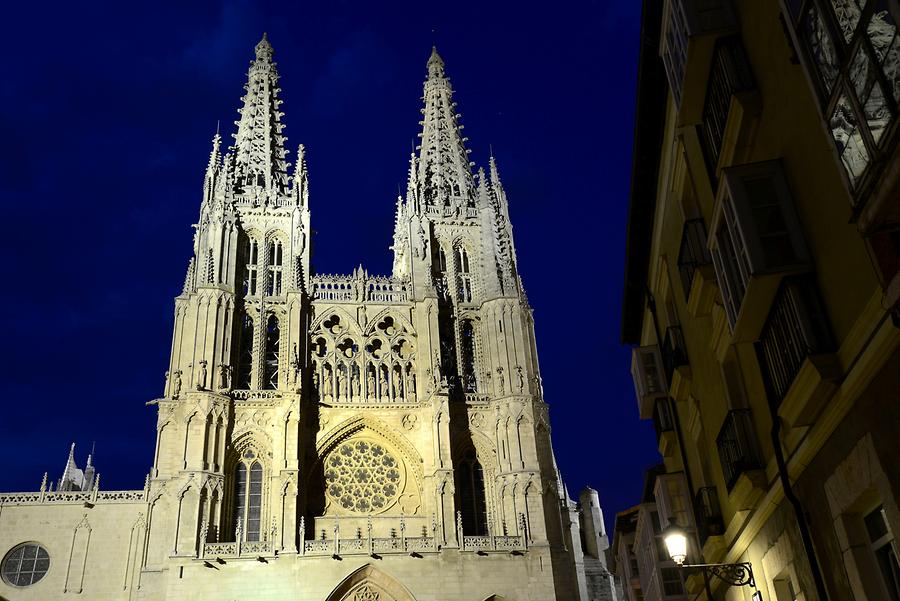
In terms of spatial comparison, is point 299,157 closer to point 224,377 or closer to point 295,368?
point 295,368

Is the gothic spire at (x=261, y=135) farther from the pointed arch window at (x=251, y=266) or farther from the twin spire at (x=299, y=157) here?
the pointed arch window at (x=251, y=266)

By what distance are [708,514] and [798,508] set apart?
15.4ft

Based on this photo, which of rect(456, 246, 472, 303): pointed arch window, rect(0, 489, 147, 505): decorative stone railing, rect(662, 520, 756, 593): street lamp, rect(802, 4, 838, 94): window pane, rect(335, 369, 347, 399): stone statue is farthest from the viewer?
rect(456, 246, 472, 303): pointed arch window

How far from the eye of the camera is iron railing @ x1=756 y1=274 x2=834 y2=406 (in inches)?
298

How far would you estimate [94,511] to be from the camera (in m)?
32.2

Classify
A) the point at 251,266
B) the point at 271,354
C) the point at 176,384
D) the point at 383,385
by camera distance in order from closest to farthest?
the point at 176,384
the point at 383,385
the point at 271,354
the point at 251,266

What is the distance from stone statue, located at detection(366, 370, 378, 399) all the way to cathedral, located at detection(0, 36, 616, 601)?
135mm

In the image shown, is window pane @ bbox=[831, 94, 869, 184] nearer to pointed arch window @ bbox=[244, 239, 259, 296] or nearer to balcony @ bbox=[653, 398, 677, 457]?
→ balcony @ bbox=[653, 398, 677, 457]

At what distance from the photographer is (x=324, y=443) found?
33.3 m

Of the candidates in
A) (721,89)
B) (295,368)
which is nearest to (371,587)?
(295,368)

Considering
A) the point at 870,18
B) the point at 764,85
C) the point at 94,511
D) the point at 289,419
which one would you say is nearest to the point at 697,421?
the point at 764,85

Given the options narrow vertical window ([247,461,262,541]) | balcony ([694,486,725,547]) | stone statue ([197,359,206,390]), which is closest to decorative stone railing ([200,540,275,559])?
narrow vertical window ([247,461,262,541])

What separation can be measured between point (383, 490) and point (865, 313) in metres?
28.2

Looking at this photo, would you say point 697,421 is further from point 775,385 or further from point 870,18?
point 870,18
